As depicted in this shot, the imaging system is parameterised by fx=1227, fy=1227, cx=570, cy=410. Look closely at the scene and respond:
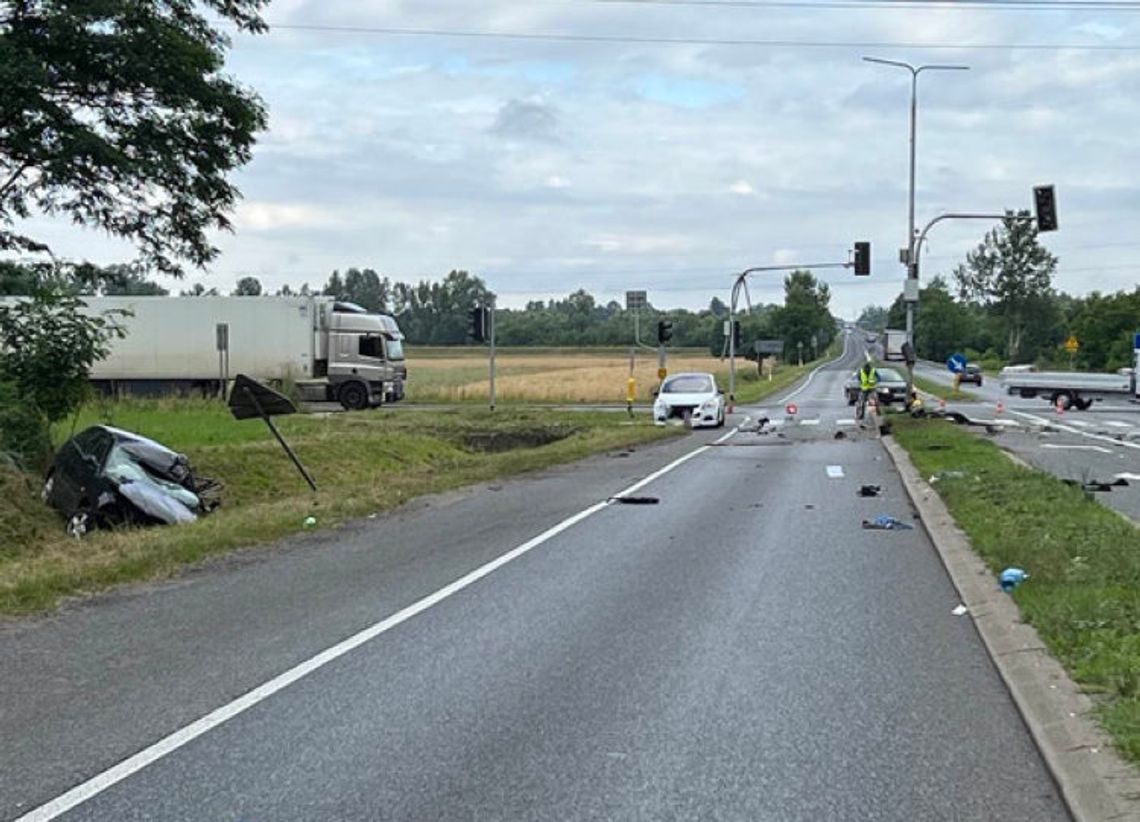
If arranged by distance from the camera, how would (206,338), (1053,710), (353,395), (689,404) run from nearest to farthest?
(1053,710), (689,404), (353,395), (206,338)

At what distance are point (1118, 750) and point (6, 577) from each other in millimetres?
8598

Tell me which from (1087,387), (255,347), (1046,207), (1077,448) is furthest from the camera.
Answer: (1087,387)

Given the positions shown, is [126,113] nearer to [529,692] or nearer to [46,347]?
[46,347]

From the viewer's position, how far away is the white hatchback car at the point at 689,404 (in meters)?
35.4

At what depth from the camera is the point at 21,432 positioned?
16688 millimetres

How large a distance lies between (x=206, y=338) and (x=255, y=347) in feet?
7.78

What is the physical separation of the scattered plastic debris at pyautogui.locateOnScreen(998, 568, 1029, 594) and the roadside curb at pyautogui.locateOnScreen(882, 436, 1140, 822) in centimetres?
7

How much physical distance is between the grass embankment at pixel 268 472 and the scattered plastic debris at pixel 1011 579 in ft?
22.7

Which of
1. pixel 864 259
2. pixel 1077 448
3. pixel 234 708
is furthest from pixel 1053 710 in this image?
pixel 864 259

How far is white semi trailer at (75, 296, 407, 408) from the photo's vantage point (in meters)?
43.7

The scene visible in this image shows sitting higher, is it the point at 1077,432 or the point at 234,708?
the point at 234,708

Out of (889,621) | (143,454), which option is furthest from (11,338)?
(889,621)

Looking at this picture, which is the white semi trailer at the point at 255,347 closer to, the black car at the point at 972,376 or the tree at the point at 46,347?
the tree at the point at 46,347

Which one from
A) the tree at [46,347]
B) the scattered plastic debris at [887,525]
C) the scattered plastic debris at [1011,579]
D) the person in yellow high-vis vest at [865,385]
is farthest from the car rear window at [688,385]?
the scattered plastic debris at [1011,579]
